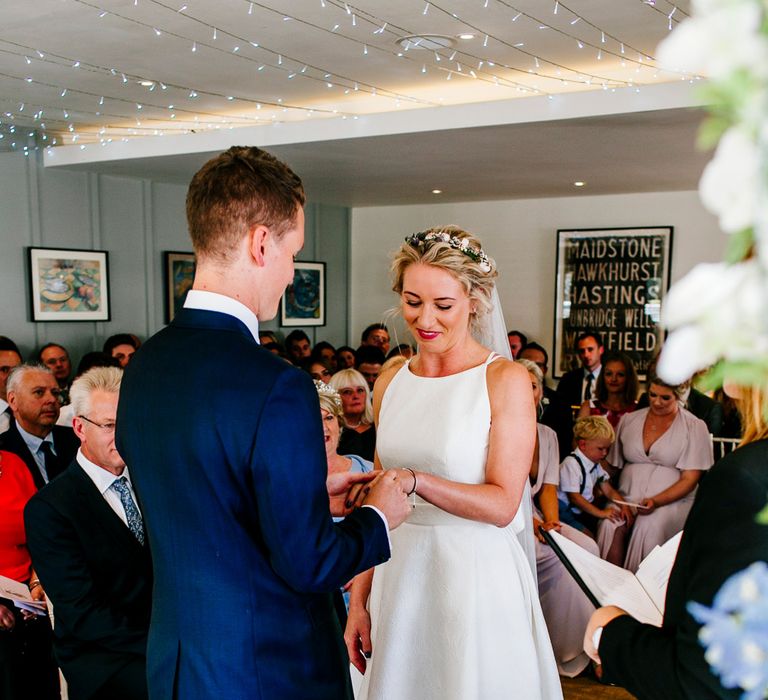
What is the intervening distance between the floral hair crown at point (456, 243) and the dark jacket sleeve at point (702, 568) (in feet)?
3.82

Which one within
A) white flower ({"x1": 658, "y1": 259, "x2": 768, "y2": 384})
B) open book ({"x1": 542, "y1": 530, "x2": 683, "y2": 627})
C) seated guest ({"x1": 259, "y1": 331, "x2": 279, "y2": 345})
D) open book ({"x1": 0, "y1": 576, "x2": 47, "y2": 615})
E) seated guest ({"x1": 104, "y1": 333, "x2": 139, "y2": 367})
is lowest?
open book ({"x1": 0, "y1": 576, "x2": 47, "y2": 615})

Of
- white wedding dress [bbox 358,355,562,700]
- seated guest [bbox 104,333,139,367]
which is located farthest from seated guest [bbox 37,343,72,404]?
white wedding dress [bbox 358,355,562,700]

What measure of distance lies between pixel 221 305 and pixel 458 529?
109cm

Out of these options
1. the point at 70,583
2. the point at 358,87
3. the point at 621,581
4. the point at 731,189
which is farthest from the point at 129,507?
the point at 358,87

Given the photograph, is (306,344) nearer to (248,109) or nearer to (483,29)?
(248,109)

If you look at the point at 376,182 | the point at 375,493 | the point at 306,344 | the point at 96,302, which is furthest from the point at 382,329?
the point at 375,493

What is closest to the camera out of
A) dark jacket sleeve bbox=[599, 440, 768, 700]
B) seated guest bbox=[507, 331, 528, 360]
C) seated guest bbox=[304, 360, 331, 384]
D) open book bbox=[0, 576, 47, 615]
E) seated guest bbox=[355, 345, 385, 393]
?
dark jacket sleeve bbox=[599, 440, 768, 700]

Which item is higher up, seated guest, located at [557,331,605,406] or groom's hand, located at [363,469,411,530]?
groom's hand, located at [363,469,411,530]

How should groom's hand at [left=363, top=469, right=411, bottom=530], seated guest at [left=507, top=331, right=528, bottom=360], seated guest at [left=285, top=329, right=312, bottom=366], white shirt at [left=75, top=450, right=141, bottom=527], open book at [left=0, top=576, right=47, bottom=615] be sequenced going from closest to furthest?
groom's hand at [left=363, top=469, right=411, bottom=530]
white shirt at [left=75, top=450, right=141, bottom=527]
open book at [left=0, top=576, right=47, bottom=615]
seated guest at [left=507, top=331, right=528, bottom=360]
seated guest at [left=285, top=329, right=312, bottom=366]

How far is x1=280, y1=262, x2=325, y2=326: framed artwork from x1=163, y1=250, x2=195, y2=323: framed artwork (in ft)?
5.10

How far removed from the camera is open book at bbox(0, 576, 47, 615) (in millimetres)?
2866

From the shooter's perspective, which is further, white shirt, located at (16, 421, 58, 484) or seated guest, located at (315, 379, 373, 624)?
white shirt, located at (16, 421, 58, 484)

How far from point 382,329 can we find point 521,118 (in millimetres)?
4975

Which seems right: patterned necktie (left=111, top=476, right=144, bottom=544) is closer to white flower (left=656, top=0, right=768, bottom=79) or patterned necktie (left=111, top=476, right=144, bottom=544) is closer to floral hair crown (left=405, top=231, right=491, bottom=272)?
floral hair crown (left=405, top=231, right=491, bottom=272)
